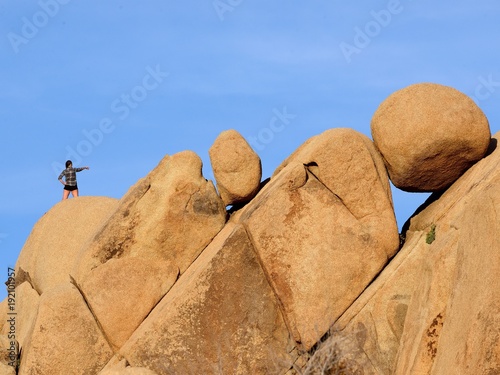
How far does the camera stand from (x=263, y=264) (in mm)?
21328

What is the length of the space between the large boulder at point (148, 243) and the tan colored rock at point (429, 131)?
4518 millimetres

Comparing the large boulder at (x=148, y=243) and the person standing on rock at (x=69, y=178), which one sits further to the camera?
the person standing on rock at (x=69, y=178)

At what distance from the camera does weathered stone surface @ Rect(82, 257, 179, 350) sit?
72.2 feet

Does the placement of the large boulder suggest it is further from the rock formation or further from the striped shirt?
the striped shirt

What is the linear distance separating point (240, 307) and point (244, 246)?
4.60 feet

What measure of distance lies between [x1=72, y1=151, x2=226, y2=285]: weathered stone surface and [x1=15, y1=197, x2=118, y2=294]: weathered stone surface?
2569mm

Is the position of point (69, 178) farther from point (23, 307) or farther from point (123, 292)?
point (123, 292)

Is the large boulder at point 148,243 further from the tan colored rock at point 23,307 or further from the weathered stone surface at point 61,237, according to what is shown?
the tan colored rock at point 23,307

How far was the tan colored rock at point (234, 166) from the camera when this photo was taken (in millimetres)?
22922

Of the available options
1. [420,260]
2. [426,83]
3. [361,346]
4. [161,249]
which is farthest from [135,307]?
[426,83]

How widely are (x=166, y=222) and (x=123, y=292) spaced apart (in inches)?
77.6

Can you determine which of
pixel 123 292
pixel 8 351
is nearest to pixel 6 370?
pixel 8 351

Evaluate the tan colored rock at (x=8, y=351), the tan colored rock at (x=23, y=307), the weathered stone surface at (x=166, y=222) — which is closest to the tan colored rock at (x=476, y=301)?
the weathered stone surface at (x=166, y=222)

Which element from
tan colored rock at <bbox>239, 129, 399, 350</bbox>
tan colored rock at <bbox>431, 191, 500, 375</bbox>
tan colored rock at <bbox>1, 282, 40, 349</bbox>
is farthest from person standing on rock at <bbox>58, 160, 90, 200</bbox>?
tan colored rock at <bbox>431, 191, 500, 375</bbox>
